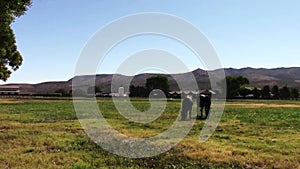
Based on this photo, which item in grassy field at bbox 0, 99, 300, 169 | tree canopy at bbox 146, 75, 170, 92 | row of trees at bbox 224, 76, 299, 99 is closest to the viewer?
grassy field at bbox 0, 99, 300, 169

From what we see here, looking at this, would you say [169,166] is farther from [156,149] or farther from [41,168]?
[41,168]

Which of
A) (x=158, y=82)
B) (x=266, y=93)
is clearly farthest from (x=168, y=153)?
(x=158, y=82)

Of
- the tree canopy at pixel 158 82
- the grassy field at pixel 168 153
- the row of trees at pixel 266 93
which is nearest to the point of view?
the grassy field at pixel 168 153

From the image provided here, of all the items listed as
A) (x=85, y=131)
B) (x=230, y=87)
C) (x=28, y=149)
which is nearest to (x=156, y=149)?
(x=28, y=149)

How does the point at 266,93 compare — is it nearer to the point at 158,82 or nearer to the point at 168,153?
the point at 158,82

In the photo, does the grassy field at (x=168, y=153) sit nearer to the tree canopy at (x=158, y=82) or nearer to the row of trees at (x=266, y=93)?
the row of trees at (x=266, y=93)

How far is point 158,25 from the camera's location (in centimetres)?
2100

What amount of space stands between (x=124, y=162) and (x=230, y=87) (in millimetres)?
129679

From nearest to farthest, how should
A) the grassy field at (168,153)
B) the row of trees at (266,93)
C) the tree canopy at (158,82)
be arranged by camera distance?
1. the grassy field at (168,153)
2. the row of trees at (266,93)
3. the tree canopy at (158,82)

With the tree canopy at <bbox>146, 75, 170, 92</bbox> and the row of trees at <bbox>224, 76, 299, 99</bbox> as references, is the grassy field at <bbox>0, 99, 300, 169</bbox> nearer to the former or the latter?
the row of trees at <bbox>224, 76, 299, 99</bbox>

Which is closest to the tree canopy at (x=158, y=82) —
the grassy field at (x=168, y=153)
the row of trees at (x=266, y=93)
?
the row of trees at (x=266, y=93)

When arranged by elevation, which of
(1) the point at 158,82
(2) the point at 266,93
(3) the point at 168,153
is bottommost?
(3) the point at 168,153

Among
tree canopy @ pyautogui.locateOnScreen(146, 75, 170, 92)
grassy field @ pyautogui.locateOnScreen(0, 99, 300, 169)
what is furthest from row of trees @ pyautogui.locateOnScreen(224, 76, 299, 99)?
grassy field @ pyautogui.locateOnScreen(0, 99, 300, 169)

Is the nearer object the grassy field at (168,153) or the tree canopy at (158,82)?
the grassy field at (168,153)
